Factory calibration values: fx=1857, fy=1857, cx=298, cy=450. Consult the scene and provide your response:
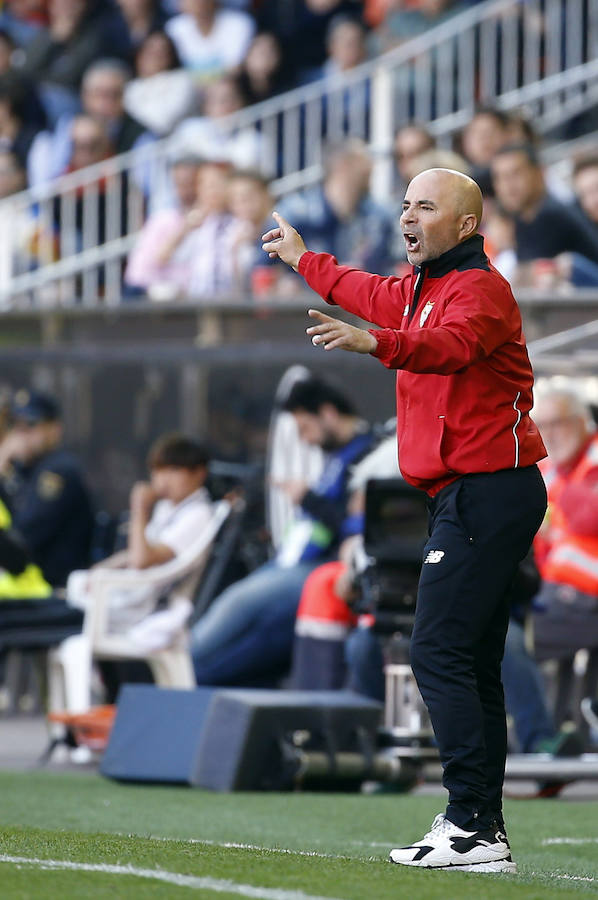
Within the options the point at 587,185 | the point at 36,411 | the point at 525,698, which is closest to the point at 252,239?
the point at 36,411

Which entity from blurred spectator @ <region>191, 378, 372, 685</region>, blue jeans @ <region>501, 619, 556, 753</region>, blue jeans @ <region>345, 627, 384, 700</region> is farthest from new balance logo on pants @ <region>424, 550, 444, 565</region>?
blurred spectator @ <region>191, 378, 372, 685</region>

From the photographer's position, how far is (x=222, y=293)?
13.0 meters

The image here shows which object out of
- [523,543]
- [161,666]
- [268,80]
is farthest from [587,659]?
[268,80]

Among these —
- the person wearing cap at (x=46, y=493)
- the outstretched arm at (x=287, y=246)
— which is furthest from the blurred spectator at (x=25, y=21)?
the outstretched arm at (x=287, y=246)

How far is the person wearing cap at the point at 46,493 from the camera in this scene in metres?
11.7

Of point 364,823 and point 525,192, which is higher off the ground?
point 525,192

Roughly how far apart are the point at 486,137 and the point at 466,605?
8.08 metres

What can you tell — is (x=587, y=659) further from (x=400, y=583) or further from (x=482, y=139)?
(x=482, y=139)

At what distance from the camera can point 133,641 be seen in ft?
32.3

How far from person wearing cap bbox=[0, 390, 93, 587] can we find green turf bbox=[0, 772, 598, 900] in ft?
11.1

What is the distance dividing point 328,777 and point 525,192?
4.82m

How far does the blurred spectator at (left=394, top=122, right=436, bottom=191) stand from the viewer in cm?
1286

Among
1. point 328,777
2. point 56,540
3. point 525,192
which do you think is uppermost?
point 525,192

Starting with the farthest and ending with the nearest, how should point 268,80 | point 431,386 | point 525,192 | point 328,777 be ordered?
1. point 268,80
2. point 525,192
3. point 328,777
4. point 431,386
